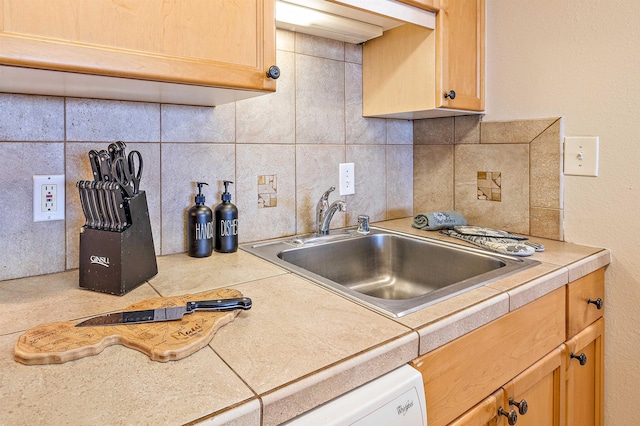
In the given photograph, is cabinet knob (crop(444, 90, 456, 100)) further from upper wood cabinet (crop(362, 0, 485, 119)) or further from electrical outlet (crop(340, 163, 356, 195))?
electrical outlet (crop(340, 163, 356, 195))

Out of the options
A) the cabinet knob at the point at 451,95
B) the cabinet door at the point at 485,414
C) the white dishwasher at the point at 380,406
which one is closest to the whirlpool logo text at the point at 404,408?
the white dishwasher at the point at 380,406

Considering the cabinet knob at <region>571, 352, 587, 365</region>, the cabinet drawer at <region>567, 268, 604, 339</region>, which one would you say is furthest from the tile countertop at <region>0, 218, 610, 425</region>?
the cabinet knob at <region>571, 352, 587, 365</region>

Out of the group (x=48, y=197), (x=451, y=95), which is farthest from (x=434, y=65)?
(x=48, y=197)

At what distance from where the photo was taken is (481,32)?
1.49 meters

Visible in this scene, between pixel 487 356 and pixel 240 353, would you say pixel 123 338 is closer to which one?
pixel 240 353

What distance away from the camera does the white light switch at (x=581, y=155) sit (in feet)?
4.14

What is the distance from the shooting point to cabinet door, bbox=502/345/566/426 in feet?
3.03

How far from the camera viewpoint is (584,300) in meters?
1.16

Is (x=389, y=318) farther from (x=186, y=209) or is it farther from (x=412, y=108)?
(x=412, y=108)

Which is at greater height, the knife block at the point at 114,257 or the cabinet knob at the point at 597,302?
the knife block at the point at 114,257

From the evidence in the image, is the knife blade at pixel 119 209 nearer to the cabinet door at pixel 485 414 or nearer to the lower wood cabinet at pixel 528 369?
the lower wood cabinet at pixel 528 369

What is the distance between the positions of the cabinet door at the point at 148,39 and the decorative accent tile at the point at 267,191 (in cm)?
44

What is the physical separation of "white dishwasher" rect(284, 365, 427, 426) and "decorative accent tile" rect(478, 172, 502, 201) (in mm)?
1051

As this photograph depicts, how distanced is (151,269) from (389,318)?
584 mm
